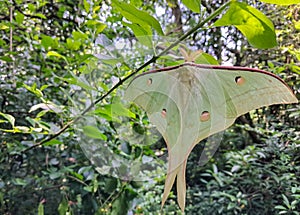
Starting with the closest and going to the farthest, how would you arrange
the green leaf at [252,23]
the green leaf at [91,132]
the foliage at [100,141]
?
1. the green leaf at [252,23]
2. the green leaf at [91,132]
3. the foliage at [100,141]

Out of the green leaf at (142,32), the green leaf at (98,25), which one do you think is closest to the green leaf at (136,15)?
the green leaf at (142,32)

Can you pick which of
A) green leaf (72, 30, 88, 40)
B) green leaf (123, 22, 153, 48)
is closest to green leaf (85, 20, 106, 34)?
green leaf (72, 30, 88, 40)

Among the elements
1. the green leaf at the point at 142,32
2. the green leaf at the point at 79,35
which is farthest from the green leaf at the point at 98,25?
the green leaf at the point at 142,32

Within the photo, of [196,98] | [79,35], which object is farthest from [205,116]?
[79,35]

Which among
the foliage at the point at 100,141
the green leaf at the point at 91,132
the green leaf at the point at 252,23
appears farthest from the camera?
the foliage at the point at 100,141

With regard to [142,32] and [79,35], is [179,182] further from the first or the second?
[79,35]

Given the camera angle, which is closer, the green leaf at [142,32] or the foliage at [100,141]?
the green leaf at [142,32]

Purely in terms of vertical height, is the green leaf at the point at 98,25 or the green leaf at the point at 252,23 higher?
the green leaf at the point at 98,25

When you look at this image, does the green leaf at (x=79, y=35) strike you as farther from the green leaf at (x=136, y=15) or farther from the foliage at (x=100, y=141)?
the green leaf at (x=136, y=15)

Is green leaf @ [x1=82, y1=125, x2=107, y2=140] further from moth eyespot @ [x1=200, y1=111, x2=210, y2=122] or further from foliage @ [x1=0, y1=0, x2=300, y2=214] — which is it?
moth eyespot @ [x1=200, y1=111, x2=210, y2=122]
